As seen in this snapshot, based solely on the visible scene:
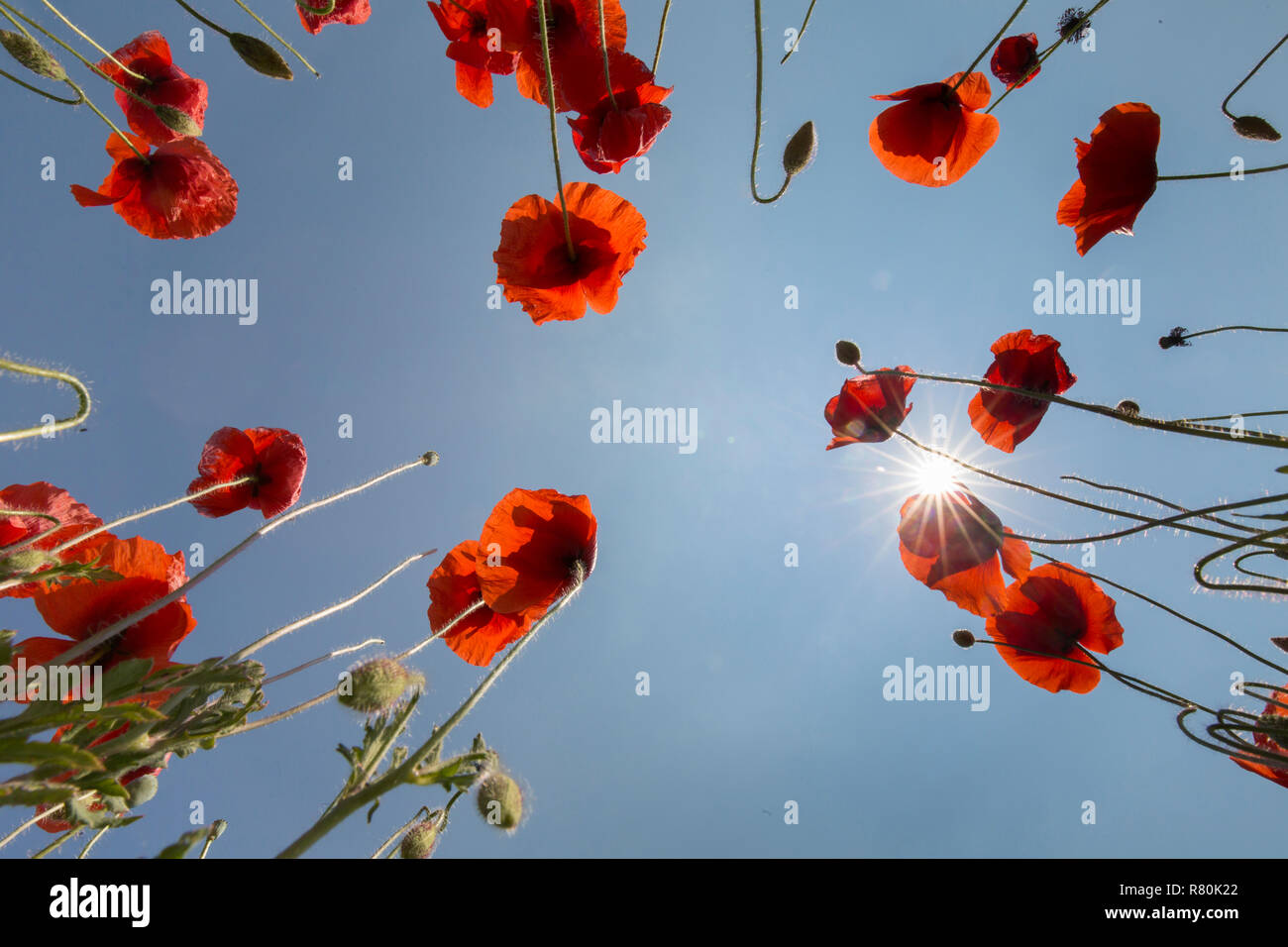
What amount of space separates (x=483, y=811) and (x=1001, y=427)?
2.18 meters

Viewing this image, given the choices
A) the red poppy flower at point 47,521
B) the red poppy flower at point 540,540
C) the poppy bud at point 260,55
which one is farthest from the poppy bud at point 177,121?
the red poppy flower at point 540,540

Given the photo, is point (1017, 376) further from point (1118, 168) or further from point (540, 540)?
point (540, 540)

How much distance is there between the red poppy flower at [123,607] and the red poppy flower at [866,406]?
2.20m

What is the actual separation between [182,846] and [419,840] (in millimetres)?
511

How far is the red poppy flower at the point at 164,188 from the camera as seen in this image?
1.86 m

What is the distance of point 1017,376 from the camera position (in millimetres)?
2221

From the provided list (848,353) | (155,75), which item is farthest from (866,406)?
(155,75)

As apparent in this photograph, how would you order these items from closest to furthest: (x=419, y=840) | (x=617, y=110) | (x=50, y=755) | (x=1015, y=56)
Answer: (x=50, y=755)
(x=419, y=840)
(x=617, y=110)
(x=1015, y=56)

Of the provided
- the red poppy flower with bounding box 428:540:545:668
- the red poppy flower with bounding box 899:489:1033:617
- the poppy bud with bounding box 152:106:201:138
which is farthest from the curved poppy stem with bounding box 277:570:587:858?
the poppy bud with bounding box 152:106:201:138

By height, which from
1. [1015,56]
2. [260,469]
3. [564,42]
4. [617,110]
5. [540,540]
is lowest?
[540,540]

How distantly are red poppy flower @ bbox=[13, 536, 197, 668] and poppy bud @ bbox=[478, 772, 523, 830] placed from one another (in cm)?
91

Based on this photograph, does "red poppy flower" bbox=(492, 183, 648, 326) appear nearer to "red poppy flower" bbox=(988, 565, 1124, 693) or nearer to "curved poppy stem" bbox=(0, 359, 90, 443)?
"curved poppy stem" bbox=(0, 359, 90, 443)

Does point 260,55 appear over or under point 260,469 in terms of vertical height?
over
